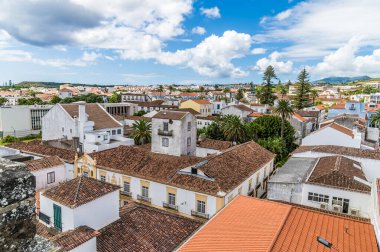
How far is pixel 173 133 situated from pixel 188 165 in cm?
726

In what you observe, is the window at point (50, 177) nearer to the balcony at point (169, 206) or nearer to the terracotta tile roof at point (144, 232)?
the terracotta tile roof at point (144, 232)

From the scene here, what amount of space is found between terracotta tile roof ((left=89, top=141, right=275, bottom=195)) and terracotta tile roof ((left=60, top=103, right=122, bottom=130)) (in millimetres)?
14934

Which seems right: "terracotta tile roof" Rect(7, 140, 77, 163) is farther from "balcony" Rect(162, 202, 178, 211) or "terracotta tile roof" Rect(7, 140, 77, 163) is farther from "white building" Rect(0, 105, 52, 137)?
"white building" Rect(0, 105, 52, 137)

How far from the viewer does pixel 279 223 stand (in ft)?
37.5

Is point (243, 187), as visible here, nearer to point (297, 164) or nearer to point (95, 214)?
point (297, 164)

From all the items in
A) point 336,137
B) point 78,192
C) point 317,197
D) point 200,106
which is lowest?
point 317,197

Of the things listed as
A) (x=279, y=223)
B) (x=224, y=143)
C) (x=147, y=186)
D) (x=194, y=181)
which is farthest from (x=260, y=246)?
(x=224, y=143)

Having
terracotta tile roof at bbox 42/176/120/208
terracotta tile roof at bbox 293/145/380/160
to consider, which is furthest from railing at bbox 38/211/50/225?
terracotta tile roof at bbox 293/145/380/160

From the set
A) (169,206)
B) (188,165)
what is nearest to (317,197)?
(188,165)

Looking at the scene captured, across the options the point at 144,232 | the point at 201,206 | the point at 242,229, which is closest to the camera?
the point at 242,229

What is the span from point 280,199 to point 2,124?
224ft

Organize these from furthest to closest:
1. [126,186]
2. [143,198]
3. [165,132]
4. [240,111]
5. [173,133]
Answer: [240,111] < [165,132] < [173,133] < [126,186] < [143,198]

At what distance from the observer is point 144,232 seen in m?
16.5

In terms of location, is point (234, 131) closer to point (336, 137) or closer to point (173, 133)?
point (336, 137)
